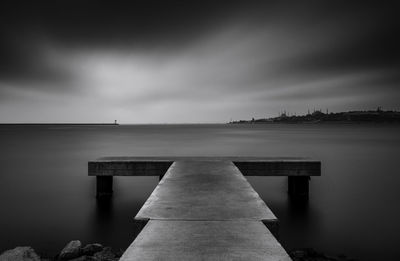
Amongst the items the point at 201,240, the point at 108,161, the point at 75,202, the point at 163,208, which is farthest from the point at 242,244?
the point at 75,202

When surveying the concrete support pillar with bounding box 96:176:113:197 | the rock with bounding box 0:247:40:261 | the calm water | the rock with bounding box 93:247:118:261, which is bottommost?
the calm water

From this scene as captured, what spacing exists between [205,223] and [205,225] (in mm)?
86

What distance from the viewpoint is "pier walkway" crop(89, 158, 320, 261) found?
3332mm

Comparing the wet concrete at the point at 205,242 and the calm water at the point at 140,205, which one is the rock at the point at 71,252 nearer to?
the calm water at the point at 140,205

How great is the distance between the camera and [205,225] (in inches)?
166

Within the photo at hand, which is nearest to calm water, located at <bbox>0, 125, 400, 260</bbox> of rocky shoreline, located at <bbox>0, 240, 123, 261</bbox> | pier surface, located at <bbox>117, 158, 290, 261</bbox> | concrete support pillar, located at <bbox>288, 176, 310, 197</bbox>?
concrete support pillar, located at <bbox>288, 176, 310, 197</bbox>

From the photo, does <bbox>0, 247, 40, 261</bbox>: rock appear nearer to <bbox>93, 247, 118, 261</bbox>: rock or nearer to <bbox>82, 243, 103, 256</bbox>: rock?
<bbox>82, 243, 103, 256</bbox>: rock

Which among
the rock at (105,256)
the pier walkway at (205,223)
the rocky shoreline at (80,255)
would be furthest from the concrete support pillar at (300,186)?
the rock at (105,256)

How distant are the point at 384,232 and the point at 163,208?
867cm

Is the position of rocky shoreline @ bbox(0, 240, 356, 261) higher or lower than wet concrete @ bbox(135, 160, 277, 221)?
lower

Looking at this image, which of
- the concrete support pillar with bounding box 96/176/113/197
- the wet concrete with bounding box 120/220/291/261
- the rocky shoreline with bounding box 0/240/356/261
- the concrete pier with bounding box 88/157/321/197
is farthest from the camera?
the concrete support pillar with bounding box 96/176/113/197

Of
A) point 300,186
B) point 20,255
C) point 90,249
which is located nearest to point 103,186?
point 90,249

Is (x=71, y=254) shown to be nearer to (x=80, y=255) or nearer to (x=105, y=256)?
(x=80, y=255)

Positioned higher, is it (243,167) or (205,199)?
(205,199)
